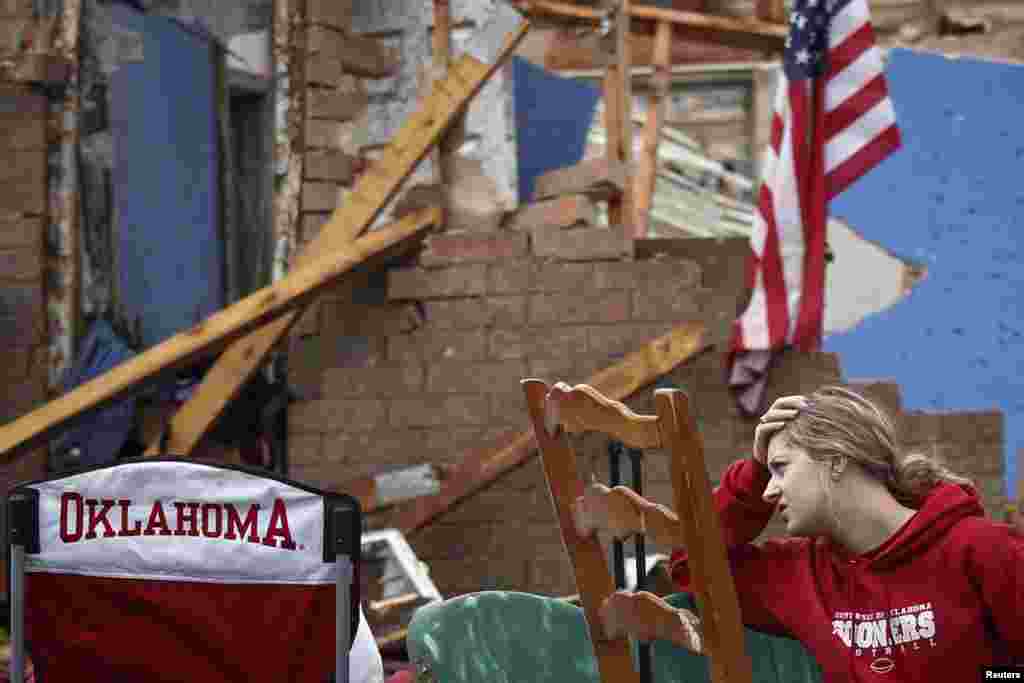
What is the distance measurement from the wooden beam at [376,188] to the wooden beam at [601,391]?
88 centimetres

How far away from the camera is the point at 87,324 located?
23.0ft

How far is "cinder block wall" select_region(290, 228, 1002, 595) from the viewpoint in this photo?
6.63 meters

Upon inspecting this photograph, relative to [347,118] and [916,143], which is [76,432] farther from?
[916,143]

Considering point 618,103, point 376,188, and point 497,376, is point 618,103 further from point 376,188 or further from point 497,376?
point 497,376

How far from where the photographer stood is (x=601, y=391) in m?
6.45

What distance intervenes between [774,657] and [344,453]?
4.09 meters

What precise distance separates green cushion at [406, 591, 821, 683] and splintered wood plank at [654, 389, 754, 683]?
43 centimetres

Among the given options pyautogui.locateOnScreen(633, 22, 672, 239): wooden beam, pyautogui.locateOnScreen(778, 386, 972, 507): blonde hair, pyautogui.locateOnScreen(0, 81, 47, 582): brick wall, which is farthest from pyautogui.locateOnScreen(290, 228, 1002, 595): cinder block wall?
pyautogui.locateOnScreen(778, 386, 972, 507): blonde hair

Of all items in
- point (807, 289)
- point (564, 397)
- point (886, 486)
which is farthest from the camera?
point (807, 289)

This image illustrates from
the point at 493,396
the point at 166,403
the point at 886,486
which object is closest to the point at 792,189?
the point at 493,396

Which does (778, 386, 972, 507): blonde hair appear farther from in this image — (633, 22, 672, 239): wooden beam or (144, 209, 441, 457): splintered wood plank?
(633, 22, 672, 239): wooden beam

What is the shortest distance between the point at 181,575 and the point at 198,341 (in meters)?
3.42

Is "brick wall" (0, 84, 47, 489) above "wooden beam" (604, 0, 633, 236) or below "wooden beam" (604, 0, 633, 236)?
below

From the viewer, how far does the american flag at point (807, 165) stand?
648 centimetres
